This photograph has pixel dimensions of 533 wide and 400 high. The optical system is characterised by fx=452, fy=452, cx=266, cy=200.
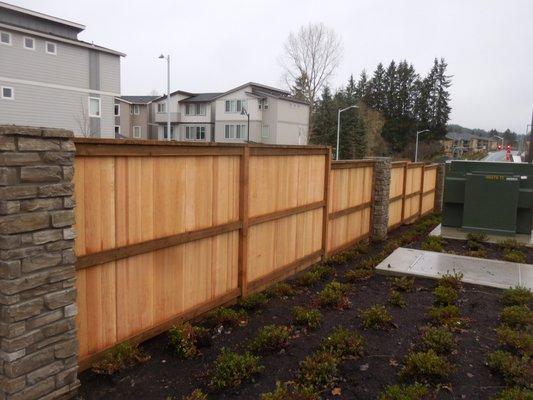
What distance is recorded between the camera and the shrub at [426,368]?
12.2 feet

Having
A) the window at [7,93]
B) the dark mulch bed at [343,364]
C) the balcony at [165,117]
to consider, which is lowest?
the dark mulch bed at [343,364]

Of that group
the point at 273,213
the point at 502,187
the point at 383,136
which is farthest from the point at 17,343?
the point at 383,136

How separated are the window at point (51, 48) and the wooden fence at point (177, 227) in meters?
22.7

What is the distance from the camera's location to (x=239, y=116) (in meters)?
48.0

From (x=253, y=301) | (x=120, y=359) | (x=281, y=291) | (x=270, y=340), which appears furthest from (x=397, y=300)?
(x=120, y=359)

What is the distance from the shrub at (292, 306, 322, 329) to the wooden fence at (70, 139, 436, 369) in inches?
32.7

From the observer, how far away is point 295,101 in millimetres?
49344

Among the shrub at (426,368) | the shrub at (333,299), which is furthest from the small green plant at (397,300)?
the shrub at (426,368)

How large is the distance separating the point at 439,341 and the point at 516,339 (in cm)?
76

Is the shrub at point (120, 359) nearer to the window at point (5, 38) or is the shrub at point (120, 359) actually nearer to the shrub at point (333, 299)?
the shrub at point (333, 299)

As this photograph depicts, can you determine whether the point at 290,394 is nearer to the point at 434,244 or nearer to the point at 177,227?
the point at 177,227

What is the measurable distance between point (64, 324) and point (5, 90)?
945 inches

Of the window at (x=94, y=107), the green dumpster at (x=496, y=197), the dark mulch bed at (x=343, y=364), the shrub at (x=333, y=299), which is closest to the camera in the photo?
the dark mulch bed at (x=343, y=364)

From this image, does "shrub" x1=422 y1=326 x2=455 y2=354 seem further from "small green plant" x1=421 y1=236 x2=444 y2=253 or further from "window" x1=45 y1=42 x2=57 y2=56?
"window" x1=45 y1=42 x2=57 y2=56
